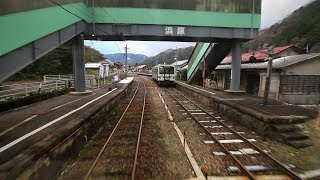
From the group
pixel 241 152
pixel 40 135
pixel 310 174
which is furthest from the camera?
pixel 241 152

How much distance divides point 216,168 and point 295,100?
17.6 m

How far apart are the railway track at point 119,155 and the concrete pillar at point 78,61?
8514 mm

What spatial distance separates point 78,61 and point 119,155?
43.4 feet

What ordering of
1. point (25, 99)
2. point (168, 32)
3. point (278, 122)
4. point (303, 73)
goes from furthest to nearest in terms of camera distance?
point (303, 73)
point (168, 32)
point (25, 99)
point (278, 122)

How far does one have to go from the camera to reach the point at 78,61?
66.6ft

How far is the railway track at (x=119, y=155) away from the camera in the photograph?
285 inches

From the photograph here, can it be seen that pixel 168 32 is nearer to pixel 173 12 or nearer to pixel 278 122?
pixel 173 12

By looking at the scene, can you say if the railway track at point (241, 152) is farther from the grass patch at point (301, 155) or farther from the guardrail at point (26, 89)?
the guardrail at point (26, 89)

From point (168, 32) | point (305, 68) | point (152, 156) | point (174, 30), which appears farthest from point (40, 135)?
point (305, 68)

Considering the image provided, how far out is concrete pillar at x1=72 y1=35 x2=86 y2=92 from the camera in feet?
65.2

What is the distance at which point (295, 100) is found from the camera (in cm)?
2236

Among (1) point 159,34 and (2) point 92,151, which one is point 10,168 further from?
(1) point 159,34

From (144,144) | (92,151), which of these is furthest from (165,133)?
(92,151)

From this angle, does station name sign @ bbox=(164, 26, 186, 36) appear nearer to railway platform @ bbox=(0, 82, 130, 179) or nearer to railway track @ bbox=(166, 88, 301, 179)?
railway platform @ bbox=(0, 82, 130, 179)
